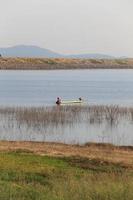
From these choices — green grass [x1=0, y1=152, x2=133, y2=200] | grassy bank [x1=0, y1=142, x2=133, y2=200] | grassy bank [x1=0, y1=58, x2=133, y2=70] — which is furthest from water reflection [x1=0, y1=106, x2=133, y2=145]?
grassy bank [x1=0, y1=58, x2=133, y2=70]

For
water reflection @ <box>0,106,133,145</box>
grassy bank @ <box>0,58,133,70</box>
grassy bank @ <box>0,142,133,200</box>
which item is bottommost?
water reflection @ <box>0,106,133,145</box>

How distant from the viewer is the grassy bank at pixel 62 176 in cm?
928

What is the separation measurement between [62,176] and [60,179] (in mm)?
1003

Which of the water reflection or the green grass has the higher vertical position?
the green grass

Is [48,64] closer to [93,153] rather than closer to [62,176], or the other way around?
[93,153]

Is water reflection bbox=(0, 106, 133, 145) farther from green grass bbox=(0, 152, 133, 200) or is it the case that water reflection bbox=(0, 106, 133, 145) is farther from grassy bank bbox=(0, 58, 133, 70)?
grassy bank bbox=(0, 58, 133, 70)

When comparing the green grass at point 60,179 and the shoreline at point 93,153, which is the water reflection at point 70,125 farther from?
the green grass at point 60,179

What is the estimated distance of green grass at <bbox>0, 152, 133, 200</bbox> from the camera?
30.3 ft

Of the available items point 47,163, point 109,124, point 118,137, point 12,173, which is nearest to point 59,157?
point 47,163

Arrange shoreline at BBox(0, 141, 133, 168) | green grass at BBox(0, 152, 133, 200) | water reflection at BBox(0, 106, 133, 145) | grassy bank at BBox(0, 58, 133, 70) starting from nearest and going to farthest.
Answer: green grass at BBox(0, 152, 133, 200), shoreline at BBox(0, 141, 133, 168), water reflection at BBox(0, 106, 133, 145), grassy bank at BBox(0, 58, 133, 70)

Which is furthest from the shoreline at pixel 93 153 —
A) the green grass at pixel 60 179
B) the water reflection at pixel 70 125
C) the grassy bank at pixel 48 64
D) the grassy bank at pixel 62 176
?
the grassy bank at pixel 48 64

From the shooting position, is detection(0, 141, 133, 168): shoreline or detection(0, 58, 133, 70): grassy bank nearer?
detection(0, 141, 133, 168): shoreline

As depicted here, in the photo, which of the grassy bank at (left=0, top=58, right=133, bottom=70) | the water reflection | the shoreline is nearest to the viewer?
the shoreline

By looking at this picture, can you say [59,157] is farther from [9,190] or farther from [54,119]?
[54,119]
